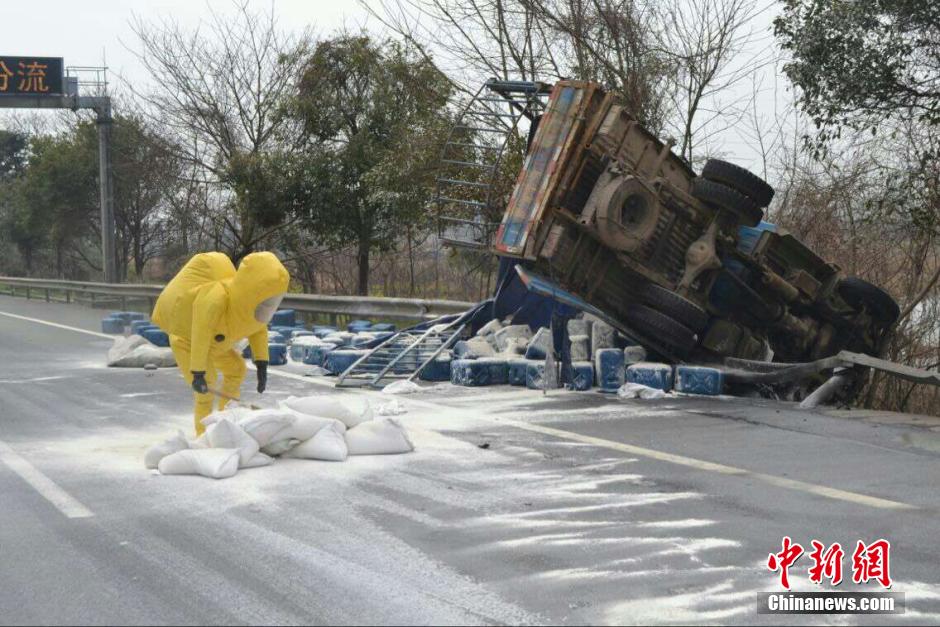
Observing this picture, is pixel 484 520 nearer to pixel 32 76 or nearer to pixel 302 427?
pixel 302 427

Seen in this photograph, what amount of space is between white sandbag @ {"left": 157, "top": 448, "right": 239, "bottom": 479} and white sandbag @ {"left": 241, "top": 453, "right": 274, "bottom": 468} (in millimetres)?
143

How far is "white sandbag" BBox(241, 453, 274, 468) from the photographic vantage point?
743 cm

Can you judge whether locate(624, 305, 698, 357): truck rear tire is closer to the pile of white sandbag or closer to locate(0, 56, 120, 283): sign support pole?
the pile of white sandbag

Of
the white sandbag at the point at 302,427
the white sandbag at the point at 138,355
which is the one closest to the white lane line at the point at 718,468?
the white sandbag at the point at 302,427

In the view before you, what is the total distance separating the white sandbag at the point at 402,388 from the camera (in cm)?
1130

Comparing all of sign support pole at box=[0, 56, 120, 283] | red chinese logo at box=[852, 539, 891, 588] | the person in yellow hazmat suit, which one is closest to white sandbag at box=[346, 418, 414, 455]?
the person in yellow hazmat suit

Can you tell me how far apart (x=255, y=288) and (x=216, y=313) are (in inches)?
13.2

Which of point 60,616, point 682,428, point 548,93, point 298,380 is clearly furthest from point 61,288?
point 60,616

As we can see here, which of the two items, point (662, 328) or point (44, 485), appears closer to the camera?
point (44, 485)

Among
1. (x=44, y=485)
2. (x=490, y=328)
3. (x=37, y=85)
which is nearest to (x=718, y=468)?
(x=44, y=485)

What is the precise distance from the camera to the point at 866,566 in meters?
5.14

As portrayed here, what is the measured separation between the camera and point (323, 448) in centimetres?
769

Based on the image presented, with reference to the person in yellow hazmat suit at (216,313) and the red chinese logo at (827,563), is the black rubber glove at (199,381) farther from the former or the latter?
the red chinese logo at (827,563)

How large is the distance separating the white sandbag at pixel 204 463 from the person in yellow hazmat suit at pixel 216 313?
92cm
